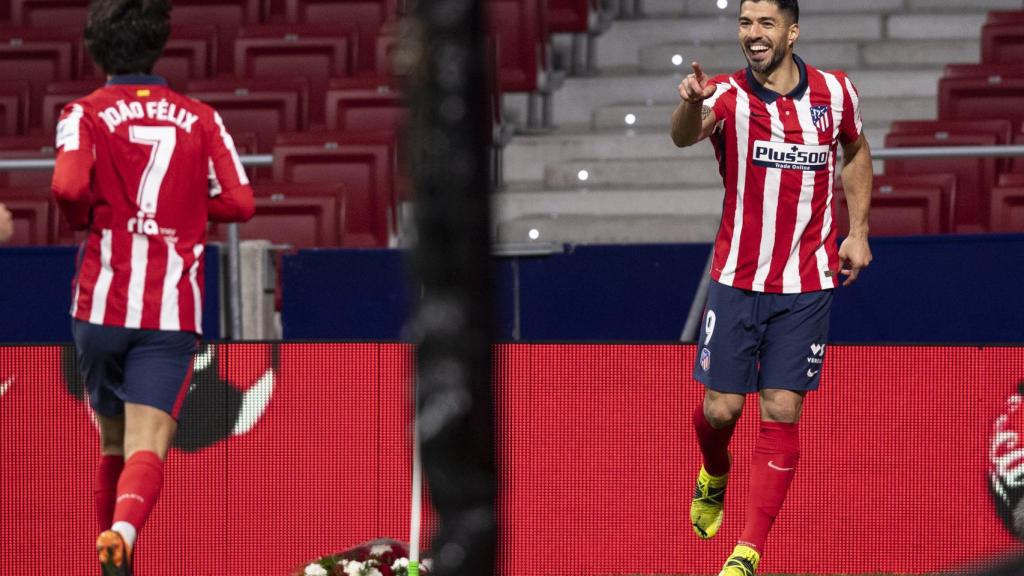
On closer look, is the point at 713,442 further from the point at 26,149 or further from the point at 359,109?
the point at 26,149

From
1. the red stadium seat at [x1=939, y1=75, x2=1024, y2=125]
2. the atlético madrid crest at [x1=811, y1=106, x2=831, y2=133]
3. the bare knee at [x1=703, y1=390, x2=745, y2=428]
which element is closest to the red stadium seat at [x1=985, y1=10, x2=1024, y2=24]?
the red stadium seat at [x1=939, y1=75, x2=1024, y2=125]

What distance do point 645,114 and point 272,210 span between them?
2952mm

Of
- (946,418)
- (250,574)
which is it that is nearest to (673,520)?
(946,418)

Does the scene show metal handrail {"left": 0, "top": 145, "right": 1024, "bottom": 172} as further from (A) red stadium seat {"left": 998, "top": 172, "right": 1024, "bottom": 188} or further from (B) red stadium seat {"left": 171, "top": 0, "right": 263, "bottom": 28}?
(B) red stadium seat {"left": 171, "top": 0, "right": 263, "bottom": 28}

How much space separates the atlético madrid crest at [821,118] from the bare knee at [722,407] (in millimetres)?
775

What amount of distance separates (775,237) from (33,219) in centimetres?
421

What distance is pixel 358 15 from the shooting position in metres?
9.30

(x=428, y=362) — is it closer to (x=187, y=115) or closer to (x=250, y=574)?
(x=187, y=115)

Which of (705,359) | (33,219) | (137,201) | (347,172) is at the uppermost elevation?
(347,172)

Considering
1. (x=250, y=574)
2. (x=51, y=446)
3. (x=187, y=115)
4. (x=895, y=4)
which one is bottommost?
(x=250, y=574)

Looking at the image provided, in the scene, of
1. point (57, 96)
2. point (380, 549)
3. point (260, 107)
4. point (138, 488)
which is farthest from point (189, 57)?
point (138, 488)

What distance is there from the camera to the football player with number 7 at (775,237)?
395cm

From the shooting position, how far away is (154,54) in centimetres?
337

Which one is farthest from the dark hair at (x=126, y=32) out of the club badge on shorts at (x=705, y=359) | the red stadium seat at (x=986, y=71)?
the red stadium seat at (x=986, y=71)
